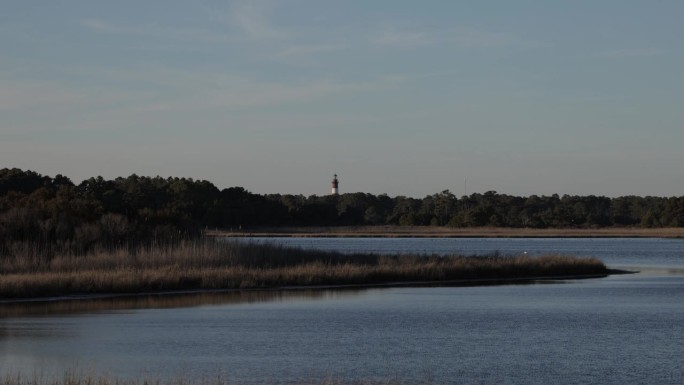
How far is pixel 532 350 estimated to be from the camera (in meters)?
24.0

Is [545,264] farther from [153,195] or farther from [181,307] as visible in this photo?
[153,195]

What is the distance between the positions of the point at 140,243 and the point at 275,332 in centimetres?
2250

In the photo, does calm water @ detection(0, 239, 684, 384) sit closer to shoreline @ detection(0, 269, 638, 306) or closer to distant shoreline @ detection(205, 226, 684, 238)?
shoreline @ detection(0, 269, 638, 306)

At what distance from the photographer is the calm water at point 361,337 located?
810 inches

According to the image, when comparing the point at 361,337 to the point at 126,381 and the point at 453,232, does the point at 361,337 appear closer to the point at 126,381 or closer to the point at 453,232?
the point at 126,381

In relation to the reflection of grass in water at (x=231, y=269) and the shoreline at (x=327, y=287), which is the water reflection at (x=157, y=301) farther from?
the reflection of grass in water at (x=231, y=269)

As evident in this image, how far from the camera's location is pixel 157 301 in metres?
36.0

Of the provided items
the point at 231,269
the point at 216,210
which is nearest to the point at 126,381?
the point at 231,269

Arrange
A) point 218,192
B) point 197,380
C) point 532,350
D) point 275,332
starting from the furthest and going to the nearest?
point 218,192, point 275,332, point 532,350, point 197,380

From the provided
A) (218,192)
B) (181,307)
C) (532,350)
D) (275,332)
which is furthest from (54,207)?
(218,192)

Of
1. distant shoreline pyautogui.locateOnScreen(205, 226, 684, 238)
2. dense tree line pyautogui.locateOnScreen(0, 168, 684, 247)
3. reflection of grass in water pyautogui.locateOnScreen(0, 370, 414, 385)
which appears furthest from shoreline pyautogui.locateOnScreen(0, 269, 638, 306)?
distant shoreline pyautogui.locateOnScreen(205, 226, 684, 238)

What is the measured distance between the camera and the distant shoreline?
12194cm

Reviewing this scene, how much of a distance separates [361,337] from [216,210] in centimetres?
8905

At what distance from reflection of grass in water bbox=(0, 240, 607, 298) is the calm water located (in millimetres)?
2003
